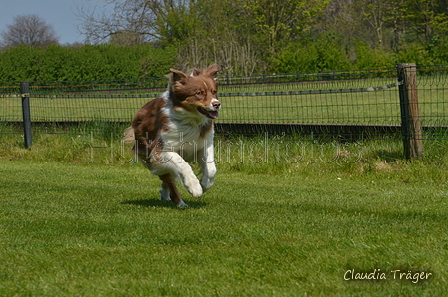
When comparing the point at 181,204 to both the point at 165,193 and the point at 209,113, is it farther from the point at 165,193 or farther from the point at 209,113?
the point at 209,113

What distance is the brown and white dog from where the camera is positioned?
6.21m

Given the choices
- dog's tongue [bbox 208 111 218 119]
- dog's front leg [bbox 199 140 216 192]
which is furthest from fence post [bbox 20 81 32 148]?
dog's tongue [bbox 208 111 218 119]

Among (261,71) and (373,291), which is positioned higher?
(261,71)

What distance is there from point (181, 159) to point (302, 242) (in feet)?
7.32

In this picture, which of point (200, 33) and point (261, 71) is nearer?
point (261, 71)

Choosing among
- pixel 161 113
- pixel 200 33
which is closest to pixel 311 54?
pixel 200 33

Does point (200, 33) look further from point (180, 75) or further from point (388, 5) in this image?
point (180, 75)

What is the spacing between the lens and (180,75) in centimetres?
638

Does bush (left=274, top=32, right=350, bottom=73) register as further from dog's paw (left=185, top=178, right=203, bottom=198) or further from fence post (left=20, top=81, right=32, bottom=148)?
dog's paw (left=185, top=178, right=203, bottom=198)

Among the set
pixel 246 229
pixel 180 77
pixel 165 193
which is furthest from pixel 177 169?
pixel 246 229

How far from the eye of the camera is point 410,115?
879 centimetres

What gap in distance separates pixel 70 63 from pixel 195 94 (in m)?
26.2

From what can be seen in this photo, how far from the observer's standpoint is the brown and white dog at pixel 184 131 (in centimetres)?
621

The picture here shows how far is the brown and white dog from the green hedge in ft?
82.7
